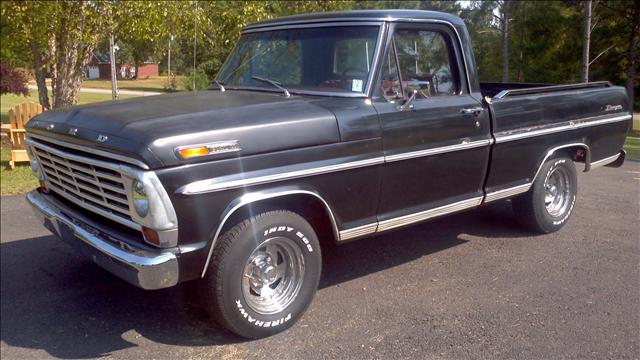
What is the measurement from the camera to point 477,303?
423cm

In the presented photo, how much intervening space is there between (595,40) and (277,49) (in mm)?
20433

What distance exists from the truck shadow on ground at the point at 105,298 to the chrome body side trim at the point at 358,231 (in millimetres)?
718

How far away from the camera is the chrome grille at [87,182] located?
11.2ft

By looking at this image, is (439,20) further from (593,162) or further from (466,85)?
(593,162)

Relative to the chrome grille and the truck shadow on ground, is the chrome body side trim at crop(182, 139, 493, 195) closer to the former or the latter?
the chrome grille

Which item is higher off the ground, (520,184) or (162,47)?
(162,47)

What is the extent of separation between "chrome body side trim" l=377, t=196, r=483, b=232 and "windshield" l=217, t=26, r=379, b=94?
3.14ft

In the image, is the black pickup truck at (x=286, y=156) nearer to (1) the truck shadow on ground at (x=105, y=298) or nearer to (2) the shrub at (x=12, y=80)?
(1) the truck shadow on ground at (x=105, y=298)

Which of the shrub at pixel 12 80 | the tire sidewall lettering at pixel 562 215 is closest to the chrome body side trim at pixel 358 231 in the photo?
the tire sidewall lettering at pixel 562 215

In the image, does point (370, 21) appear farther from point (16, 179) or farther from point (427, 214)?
point (16, 179)

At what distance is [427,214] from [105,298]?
2.46 m

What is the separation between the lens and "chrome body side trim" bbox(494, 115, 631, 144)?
4931 millimetres

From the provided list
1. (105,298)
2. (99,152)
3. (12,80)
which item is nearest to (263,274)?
(99,152)

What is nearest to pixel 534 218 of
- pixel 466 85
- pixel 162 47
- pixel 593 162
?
pixel 593 162
